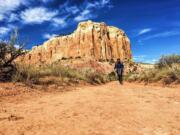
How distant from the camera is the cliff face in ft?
338

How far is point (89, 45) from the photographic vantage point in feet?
336

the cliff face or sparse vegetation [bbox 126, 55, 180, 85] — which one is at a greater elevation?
the cliff face

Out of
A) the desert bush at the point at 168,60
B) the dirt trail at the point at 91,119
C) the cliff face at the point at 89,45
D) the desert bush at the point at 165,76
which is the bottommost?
the dirt trail at the point at 91,119

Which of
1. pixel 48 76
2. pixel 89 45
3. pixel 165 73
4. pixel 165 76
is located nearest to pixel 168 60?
pixel 165 73

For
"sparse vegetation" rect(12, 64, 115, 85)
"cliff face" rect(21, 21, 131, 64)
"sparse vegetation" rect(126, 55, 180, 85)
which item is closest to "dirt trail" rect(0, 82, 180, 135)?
"sparse vegetation" rect(12, 64, 115, 85)

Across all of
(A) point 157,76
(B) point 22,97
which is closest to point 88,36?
(A) point 157,76

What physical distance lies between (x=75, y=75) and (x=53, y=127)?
14359 mm

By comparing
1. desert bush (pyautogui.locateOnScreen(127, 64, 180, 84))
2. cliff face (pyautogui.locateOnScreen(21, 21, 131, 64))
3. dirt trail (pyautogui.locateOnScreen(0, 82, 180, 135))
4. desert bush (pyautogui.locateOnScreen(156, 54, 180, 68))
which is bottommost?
dirt trail (pyautogui.locateOnScreen(0, 82, 180, 135))

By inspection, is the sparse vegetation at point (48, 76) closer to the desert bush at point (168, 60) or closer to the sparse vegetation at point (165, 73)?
the sparse vegetation at point (165, 73)

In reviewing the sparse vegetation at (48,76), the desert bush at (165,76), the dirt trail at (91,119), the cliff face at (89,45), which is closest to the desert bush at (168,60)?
the desert bush at (165,76)

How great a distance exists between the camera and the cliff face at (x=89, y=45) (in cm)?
10312

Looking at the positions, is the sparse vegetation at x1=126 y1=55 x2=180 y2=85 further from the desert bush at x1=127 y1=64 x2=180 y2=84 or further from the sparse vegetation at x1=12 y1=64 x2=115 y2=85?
the sparse vegetation at x1=12 y1=64 x2=115 y2=85

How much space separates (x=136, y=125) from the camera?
6.52m

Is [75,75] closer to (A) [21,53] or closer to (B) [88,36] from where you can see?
(A) [21,53]
